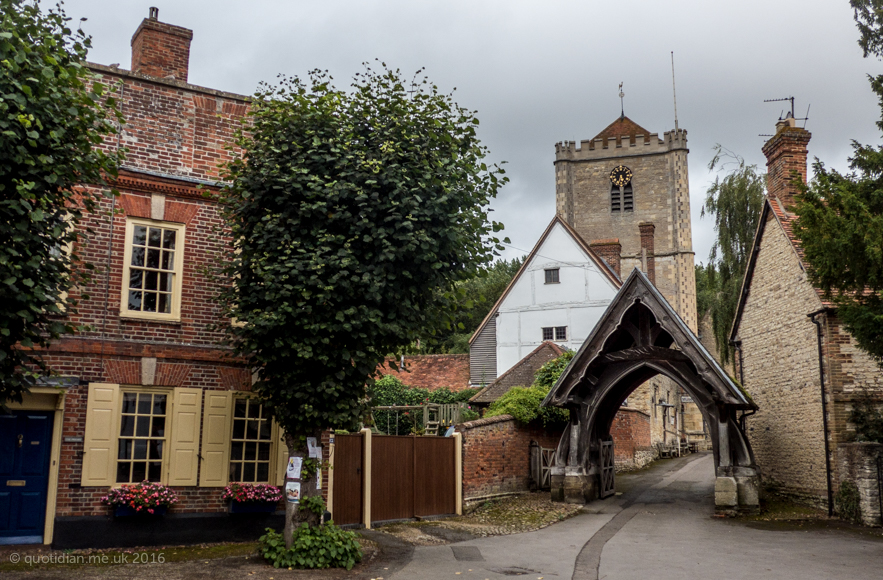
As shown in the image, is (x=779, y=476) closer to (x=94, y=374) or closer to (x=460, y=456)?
(x=460, y=456)

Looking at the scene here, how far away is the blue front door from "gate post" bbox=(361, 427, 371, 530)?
17.5 ft

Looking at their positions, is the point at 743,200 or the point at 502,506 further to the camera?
the point at 743,200

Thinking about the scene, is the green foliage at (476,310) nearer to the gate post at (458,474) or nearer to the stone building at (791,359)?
the stone building at (791,359)

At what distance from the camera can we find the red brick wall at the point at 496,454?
17.4m

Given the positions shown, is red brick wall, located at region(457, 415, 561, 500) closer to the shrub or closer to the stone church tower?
the shrub

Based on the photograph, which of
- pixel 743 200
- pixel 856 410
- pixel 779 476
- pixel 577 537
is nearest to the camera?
pixel 577 537

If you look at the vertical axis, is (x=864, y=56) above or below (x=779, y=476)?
above

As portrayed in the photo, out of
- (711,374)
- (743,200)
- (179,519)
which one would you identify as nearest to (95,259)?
(179,519)

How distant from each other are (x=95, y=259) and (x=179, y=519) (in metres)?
4.25

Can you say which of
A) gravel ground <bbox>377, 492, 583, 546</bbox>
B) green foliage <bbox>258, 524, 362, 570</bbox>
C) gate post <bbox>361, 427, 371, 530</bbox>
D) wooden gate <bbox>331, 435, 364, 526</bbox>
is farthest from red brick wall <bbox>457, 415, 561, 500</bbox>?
green foliage <bbox>258, 524, 362, 570</bbox>

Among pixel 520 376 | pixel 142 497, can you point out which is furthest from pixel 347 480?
pixel 520 376

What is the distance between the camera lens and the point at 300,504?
10391mm

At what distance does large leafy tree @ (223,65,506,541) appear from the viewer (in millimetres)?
10219

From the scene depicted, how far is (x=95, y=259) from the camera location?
39.1ft
